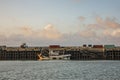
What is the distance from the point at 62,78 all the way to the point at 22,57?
437 feet

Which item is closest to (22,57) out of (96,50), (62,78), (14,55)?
(14,55)

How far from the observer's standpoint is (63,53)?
193 m

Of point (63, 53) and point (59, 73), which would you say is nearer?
point (59, 73)

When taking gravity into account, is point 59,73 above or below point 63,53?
below

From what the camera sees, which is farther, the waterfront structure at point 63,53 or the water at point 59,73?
the waterfront structure at point 63,53

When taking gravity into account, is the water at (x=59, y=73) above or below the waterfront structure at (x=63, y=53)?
below

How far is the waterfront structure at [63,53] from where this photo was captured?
186 metres

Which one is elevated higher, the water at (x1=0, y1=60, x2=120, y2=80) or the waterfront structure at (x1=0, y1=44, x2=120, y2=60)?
the waterfront structure at (x1=0, y1=44, x2=120, y2=60)

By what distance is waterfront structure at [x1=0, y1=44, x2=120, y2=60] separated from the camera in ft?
609

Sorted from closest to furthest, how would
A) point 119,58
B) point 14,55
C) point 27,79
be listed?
1. point 27,79
2. point 119,58
3. point 14,55

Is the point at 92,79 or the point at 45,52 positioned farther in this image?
the point at 45,52

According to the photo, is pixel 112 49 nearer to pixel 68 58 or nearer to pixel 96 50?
pixel 96 50

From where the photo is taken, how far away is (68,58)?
18512 centimetres

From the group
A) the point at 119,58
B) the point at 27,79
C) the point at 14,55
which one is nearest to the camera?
the point at 27,79
